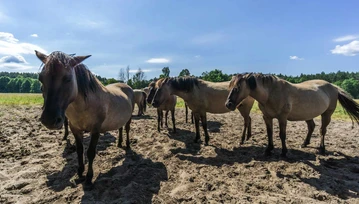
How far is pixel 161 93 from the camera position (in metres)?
7.23

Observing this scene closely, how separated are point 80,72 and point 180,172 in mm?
2684

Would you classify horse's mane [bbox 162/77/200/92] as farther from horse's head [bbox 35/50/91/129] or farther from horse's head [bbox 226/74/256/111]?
horse's head [bbox 35/50/91/129]

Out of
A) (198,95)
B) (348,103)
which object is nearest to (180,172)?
(198,95)

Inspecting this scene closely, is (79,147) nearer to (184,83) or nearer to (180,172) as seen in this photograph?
(180,172)

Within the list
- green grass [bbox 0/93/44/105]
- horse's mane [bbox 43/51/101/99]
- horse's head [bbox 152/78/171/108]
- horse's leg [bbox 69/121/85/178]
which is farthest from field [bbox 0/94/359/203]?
green grass [bbox 0/93/44/105]

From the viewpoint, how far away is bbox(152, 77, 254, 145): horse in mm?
7117

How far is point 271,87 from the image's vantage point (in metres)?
5.46

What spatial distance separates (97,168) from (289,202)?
3.67m

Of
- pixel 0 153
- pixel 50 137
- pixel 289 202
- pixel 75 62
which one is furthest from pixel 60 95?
pixel 50 137

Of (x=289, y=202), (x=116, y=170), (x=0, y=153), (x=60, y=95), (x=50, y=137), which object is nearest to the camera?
(x=60, y=95)

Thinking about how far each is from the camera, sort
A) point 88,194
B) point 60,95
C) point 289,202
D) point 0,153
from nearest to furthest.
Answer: point 60,95
point 289,202
point 88,194
point 0,153

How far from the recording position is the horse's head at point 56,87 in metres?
2.67

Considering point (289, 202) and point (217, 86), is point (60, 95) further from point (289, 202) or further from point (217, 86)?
point (217, 86)

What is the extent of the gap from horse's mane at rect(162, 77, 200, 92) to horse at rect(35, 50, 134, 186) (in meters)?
2.40
